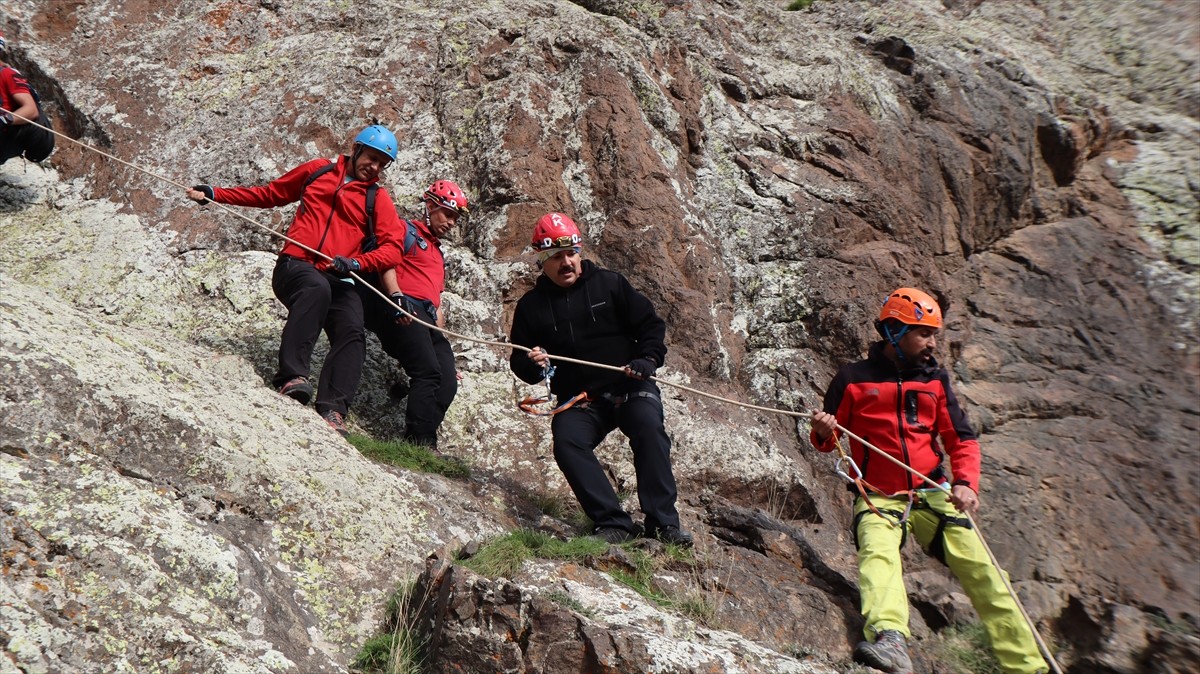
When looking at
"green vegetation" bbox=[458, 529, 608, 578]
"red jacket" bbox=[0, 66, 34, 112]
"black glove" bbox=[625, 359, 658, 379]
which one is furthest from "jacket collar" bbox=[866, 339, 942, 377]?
"red jacket" bbox=[0, 66, 34, 112]

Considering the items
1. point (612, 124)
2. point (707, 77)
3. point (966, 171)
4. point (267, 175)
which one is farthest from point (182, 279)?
point (966, 171)

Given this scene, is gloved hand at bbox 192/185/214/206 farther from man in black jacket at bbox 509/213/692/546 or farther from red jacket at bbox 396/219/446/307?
man in black jacket at bbox 509/213/692/546

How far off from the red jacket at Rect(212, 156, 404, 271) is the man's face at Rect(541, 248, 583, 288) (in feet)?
4.73

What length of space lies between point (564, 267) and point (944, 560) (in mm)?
3581

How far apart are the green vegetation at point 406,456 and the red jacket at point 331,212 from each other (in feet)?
4.80

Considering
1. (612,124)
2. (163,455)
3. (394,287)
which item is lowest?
(163,455)

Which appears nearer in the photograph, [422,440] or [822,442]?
[822,442]

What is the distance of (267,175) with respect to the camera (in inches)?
412

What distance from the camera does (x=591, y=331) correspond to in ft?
24.5

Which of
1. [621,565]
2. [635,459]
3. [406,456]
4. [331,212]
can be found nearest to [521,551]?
[621,565]

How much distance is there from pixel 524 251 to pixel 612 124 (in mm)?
2114

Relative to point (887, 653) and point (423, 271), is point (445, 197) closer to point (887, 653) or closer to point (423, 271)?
point (423, 271)

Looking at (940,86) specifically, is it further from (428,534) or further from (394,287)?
(428,534)

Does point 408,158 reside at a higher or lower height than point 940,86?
lower
